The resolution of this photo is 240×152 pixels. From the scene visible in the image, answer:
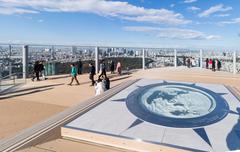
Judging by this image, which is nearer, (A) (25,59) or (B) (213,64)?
(A) (25,59)

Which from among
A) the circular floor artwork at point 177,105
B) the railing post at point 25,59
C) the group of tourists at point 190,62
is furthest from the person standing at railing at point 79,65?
the circular floor artwork at point 177,105

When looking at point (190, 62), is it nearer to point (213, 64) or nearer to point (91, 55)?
point (213, 64)

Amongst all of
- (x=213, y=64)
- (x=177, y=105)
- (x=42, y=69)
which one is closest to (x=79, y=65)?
(x=42, y=69)

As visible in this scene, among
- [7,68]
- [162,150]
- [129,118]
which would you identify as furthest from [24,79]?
[162,150]

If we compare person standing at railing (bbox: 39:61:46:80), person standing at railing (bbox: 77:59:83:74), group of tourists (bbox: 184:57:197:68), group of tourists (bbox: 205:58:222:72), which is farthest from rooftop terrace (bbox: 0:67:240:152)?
group of tourists (bbox: 184:57:197:68)

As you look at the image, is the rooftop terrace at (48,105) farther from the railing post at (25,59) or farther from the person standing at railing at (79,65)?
the person standing at railing at (79,65)

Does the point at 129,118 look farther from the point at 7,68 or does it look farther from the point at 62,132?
the point at 7,68
